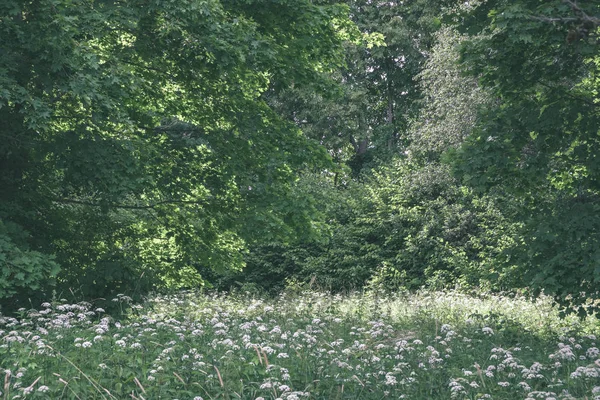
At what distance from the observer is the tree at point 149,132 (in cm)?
1046

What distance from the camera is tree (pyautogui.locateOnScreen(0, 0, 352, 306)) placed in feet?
34.3

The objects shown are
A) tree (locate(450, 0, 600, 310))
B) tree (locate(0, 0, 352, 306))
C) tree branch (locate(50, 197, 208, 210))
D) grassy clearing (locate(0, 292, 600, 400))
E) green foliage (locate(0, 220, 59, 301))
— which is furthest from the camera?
tree branch (locate(50, 197, 208, 210))

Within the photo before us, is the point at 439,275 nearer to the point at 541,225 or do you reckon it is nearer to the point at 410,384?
the point at 541,225

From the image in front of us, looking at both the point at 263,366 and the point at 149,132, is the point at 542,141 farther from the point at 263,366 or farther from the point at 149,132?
the point at 149,132

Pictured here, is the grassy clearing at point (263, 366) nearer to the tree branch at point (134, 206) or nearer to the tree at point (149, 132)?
the tree at point (149, 132)

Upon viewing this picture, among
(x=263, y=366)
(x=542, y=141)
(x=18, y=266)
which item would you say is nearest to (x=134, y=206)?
(x=18, y=266)

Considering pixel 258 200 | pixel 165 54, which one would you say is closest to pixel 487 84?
pixel 258 200

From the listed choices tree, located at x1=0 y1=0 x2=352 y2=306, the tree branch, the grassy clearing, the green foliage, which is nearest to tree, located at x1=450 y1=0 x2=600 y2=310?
the grassy clearing

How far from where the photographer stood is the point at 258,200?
12922 millimetres

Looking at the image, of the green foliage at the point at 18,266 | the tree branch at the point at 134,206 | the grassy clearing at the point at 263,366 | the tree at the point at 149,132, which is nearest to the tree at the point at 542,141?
the grassy clearing at the point at 263,366

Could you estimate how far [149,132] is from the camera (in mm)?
13375

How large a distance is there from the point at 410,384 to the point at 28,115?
21.4 ft

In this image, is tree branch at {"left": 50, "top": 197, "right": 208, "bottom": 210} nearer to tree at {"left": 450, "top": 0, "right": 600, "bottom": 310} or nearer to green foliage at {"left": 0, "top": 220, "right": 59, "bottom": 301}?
green foliage at {"left": 0, "top": 220, "right": 59, "bottom": 301}

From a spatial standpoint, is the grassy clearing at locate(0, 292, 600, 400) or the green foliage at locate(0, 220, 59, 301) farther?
the green foliage at locate(0, 220, 59, 301)
